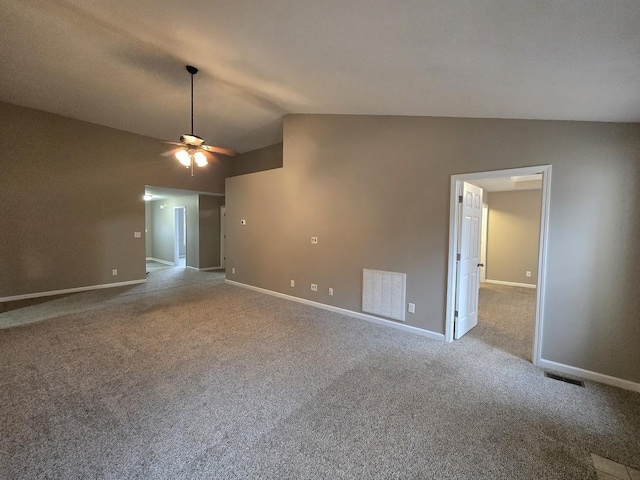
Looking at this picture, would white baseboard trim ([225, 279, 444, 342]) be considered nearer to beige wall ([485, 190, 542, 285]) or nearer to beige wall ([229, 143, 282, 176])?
beige wall ([229, 143, 282, 176])

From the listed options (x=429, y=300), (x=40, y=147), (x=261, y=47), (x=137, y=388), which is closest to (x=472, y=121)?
(x=429, y=300)

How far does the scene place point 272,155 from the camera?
22.6ft

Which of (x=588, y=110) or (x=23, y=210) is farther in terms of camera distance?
(x=23, y=210)

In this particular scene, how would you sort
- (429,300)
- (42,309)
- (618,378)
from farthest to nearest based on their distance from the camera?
1. (42,309)
2. (429,300)
3. (618,378)

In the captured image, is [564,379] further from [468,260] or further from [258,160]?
[258,160]

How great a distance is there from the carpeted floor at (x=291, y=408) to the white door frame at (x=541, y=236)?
0.41 m

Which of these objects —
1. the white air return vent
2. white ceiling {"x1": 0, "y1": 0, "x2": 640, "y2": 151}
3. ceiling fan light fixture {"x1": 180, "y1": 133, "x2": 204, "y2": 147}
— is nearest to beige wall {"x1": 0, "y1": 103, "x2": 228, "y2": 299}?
white ceiling {"x1": 0, "y1": 0, "x2": 640, "y2": 151}

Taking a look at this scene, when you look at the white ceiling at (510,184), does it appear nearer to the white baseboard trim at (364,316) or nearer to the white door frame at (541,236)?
the white door frame at (541,236)

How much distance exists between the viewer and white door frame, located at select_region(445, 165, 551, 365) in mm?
2662

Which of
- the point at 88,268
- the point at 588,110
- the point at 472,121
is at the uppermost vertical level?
the point at 472,121

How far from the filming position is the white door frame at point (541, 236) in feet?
8.73

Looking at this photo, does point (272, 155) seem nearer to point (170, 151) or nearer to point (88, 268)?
point (170, 151)

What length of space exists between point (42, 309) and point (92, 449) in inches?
164

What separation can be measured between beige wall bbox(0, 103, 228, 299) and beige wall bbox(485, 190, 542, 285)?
8.47 metres
